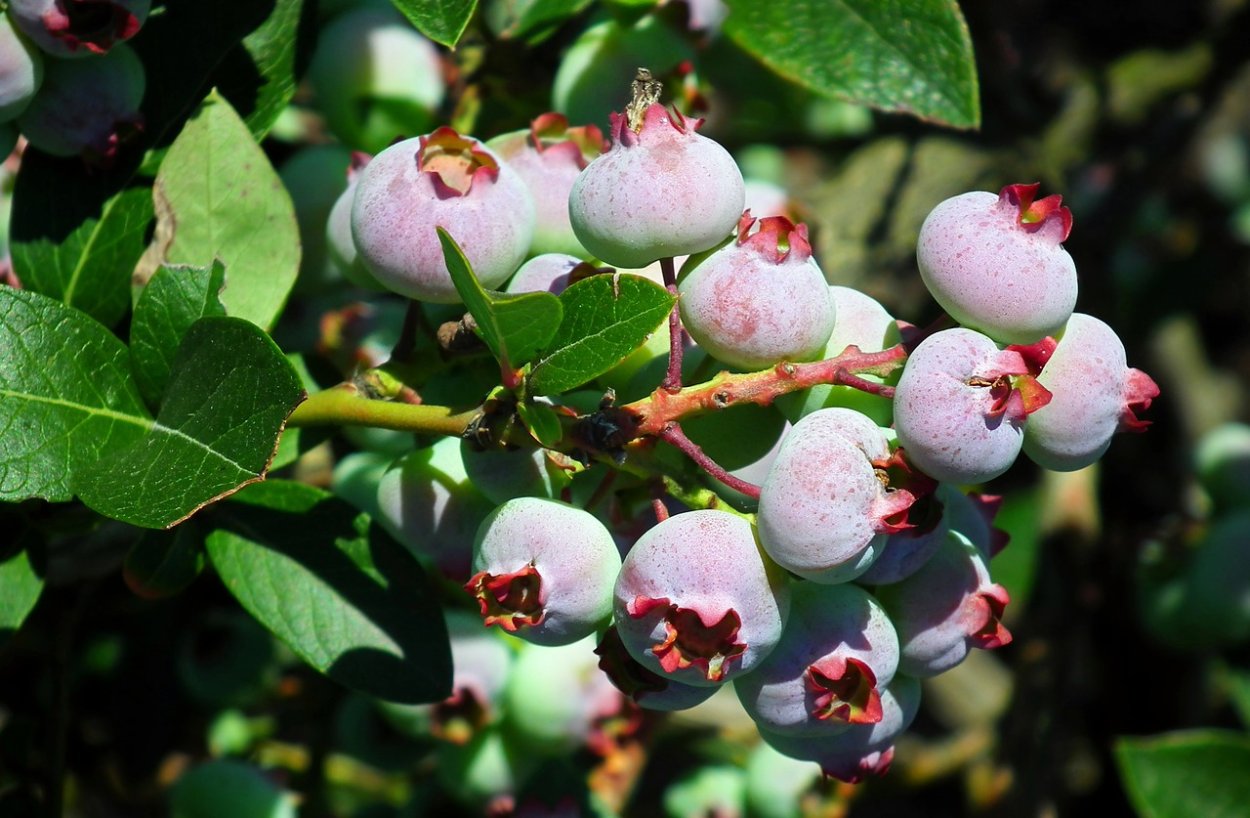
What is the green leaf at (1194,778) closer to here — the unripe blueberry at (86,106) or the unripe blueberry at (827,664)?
the unripe blueberry at (827,664)

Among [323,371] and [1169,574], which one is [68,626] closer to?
[323,371]

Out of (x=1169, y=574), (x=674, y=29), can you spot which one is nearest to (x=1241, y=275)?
(x=1169, y=574)

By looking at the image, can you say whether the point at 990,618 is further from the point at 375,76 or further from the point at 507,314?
the point at 375,76

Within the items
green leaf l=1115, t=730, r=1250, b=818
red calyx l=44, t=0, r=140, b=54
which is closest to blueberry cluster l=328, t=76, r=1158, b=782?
red calyx l=44, t=0, r=140, b=54

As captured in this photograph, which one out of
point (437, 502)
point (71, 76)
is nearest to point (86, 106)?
point (71, 76)

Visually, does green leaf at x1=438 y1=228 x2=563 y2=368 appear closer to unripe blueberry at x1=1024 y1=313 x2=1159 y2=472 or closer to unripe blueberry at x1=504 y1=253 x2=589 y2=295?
unripe blueberry at x1=504 y1=253 x2=589 y2=295
